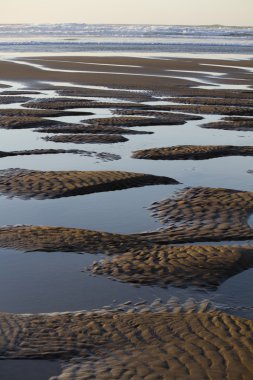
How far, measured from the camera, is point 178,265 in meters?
4.89

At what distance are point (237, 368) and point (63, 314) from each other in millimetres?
1050

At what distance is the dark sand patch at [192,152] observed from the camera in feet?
30.7

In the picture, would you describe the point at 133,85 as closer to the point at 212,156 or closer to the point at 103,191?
the point at 212,156

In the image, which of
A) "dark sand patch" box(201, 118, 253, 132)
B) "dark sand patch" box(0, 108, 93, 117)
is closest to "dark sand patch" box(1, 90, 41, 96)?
"dark sand patch" box(0, 108, 93, 117)

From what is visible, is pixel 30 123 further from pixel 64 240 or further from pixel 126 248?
pixel 126 248

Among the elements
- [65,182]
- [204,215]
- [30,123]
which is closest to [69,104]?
[30,123]

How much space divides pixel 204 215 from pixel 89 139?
474 centimetres

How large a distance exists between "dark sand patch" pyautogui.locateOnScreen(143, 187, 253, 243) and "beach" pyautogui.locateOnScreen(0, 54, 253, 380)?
2 centimetres

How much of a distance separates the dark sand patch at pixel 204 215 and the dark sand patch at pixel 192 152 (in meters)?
2.12

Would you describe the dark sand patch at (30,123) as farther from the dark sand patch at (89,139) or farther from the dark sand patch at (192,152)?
the dark sand patch at (192,152)

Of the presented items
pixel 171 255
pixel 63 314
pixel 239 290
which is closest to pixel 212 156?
pixel 171 255

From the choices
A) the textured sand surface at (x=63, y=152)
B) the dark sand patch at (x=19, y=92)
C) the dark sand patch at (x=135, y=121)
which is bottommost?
the dark sand patch at (x=19, y=92)

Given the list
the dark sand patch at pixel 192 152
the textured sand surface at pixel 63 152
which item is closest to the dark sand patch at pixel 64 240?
the textured sand surface at pixel 63 152

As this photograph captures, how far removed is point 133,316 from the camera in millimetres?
3992
